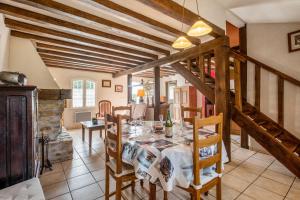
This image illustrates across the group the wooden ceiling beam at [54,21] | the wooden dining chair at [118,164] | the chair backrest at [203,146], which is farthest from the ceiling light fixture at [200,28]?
the wooden ceiling beam at [54,21]

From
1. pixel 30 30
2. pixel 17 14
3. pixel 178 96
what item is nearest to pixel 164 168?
pixel 17 14

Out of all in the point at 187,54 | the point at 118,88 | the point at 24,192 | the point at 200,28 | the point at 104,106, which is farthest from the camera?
the point at 118,88

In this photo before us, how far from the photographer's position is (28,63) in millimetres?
3289

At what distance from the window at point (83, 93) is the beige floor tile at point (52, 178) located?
171 inches

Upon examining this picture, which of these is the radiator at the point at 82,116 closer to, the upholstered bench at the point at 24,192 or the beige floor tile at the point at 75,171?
the beige floor tile at the point at 75,171

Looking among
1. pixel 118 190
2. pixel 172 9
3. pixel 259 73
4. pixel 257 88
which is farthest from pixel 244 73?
pixel 118 190

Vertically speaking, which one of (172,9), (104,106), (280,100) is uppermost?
(172,9)

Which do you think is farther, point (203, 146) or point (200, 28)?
point (200, 28)

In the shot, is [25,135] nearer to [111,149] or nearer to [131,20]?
[111,149]

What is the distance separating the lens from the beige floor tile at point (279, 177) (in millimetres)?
2248

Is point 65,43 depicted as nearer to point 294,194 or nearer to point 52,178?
point 52,178

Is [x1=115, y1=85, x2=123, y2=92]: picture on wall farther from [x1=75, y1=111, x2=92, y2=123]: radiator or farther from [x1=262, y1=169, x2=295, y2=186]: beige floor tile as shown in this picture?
[x1=262, y1=169, x2=295, y2=186]: beige floor tile

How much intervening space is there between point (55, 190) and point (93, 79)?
5.39m

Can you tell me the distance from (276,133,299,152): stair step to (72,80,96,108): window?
638 centimetres
